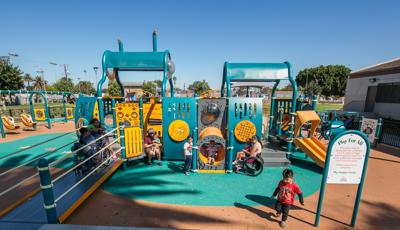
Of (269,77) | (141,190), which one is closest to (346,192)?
(269,77)

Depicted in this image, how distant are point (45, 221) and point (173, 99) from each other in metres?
4.40

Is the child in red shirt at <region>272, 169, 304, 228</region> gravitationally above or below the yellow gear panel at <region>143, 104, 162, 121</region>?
below

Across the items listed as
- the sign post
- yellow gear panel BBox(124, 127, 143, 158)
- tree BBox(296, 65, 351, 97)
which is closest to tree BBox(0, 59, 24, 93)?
yellow gear panel BBox(124, 127, 143, 158)

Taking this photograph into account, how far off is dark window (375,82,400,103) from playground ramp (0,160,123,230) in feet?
79.0

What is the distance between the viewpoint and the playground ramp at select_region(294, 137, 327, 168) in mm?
5895

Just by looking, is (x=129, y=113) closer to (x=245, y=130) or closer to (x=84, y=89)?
(x=245, y=130)

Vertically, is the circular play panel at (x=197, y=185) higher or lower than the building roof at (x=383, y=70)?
lower

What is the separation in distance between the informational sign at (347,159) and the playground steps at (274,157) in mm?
2988

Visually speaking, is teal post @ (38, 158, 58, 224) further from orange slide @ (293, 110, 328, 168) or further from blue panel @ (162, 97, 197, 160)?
orange slide @ (293, 110, 328, 168)

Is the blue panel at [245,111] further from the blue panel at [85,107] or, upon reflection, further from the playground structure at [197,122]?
the blue panel at [85,107]

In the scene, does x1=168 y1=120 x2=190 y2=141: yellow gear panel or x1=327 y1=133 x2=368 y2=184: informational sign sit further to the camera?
x1=168 y1=120 x2=190 y2=141: yellow gear panel

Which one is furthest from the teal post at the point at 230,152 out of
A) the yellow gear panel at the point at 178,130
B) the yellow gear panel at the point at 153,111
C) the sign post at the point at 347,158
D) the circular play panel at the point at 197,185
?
the yellow gear panel at the point at 153,111

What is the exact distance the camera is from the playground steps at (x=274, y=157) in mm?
6395

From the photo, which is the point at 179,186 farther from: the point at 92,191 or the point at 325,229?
the point at 325,229
